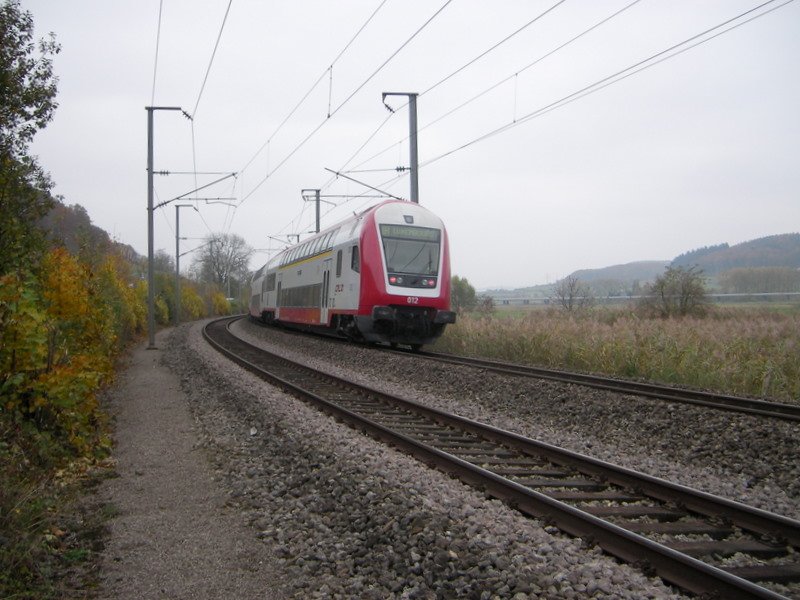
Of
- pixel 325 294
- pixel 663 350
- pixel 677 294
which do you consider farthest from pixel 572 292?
pixel 663 350

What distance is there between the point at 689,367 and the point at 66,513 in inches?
429

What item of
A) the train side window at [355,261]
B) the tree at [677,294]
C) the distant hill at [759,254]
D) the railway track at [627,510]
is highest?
the distant hill at [759,254]

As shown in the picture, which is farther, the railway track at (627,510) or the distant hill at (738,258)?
the distant hill at (738,258)

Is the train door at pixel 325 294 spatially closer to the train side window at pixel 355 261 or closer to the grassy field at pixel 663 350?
the train side window at pixel 355 261

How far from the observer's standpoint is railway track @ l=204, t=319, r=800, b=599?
155 inches

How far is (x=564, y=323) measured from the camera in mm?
19328

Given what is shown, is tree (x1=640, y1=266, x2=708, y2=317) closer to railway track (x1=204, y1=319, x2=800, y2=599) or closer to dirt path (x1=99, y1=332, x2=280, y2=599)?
railway track (x1=204, y1=319, x2=800, y2=599)

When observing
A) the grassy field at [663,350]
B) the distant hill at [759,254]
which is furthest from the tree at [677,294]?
the distant hill at [759,254]

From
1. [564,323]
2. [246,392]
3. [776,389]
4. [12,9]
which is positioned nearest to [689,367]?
[776,389]

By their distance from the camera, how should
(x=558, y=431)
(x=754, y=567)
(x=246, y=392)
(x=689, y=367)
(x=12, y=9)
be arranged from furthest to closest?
(x=689, y=367) → (x=246, y=392) → (x=12, y=9) → (x=558, y=431) → (x=754, y=567)

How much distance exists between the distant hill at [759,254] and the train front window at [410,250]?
120 feet

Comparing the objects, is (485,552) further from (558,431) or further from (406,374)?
(406,374)

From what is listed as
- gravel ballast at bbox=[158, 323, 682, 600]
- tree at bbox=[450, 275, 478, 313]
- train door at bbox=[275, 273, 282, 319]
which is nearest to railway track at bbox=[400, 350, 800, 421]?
gravel ballast at bbox=[158, 323, 682, 600]

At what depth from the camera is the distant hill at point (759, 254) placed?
53.8 metres
